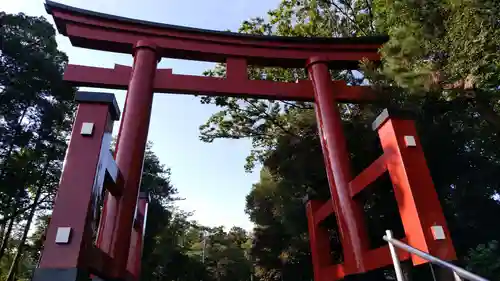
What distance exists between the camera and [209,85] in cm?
520

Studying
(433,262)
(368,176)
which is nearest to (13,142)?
(368,176)

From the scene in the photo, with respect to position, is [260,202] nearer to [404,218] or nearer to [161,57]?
[161,57]

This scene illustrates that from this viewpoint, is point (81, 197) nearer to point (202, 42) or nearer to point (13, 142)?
point (202, 42)

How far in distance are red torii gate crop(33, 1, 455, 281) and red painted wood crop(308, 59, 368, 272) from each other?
14 millimetres

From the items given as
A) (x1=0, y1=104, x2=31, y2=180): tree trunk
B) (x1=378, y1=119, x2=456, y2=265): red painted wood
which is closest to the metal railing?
(x1=378, y1=119, x2=456, y2=265): red painted wood

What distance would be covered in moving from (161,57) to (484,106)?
14.7 feet

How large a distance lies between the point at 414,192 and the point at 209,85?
Answer: 3.19 meters

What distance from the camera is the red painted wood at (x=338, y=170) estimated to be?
4.12m

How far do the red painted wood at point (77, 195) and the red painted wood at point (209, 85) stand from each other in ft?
4.82

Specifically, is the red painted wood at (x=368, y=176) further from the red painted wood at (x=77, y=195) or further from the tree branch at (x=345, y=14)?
the tree branch at (x=345, y=14)

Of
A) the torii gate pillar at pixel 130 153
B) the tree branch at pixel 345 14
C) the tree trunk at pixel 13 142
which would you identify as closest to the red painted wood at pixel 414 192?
the torii gate pillar at pixel 130 153

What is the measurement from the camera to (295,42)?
19.3 ft

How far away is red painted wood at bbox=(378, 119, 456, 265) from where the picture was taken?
3090 mm

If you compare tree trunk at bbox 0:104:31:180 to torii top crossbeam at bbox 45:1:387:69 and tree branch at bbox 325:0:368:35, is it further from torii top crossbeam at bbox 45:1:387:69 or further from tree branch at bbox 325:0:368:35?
tree branch at bbox 325:0:368:35
